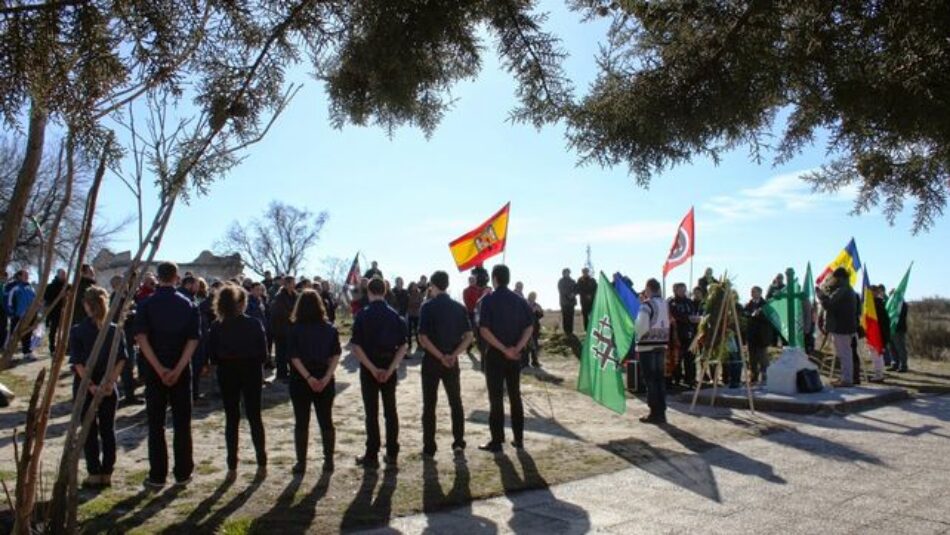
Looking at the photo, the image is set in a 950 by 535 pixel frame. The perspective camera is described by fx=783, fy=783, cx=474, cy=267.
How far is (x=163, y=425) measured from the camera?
22.5 ft

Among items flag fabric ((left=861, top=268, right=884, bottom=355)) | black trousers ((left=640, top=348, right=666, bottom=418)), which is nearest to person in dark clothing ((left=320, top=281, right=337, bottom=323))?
black trousers ((left=640, top=348, right=666, bottom=418))

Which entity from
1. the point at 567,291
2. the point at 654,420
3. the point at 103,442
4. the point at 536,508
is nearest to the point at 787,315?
the point at 654,420

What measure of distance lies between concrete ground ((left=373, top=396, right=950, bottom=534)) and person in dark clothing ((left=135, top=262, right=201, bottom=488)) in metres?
2.37

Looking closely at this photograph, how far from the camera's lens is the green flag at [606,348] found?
32.1ft

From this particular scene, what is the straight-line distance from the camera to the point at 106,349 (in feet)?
22.4

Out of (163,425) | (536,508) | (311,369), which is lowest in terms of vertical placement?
(536,508)

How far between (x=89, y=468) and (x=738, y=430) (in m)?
7.03

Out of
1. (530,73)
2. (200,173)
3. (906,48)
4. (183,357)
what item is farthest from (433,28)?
(183,357)

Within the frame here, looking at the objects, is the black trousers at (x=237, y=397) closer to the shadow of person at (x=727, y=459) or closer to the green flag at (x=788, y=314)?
the shadow of person at (x=727, y=459)

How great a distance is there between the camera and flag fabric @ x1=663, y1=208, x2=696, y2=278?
15273mm

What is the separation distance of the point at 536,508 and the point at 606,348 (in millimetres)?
4330

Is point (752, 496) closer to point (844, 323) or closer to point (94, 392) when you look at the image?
point (94, 392)

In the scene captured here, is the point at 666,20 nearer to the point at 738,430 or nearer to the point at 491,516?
the point at 491,516

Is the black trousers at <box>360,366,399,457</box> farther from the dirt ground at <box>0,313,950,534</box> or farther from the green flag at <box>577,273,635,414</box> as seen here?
the green flag at <box>577,273,635,414</box>
